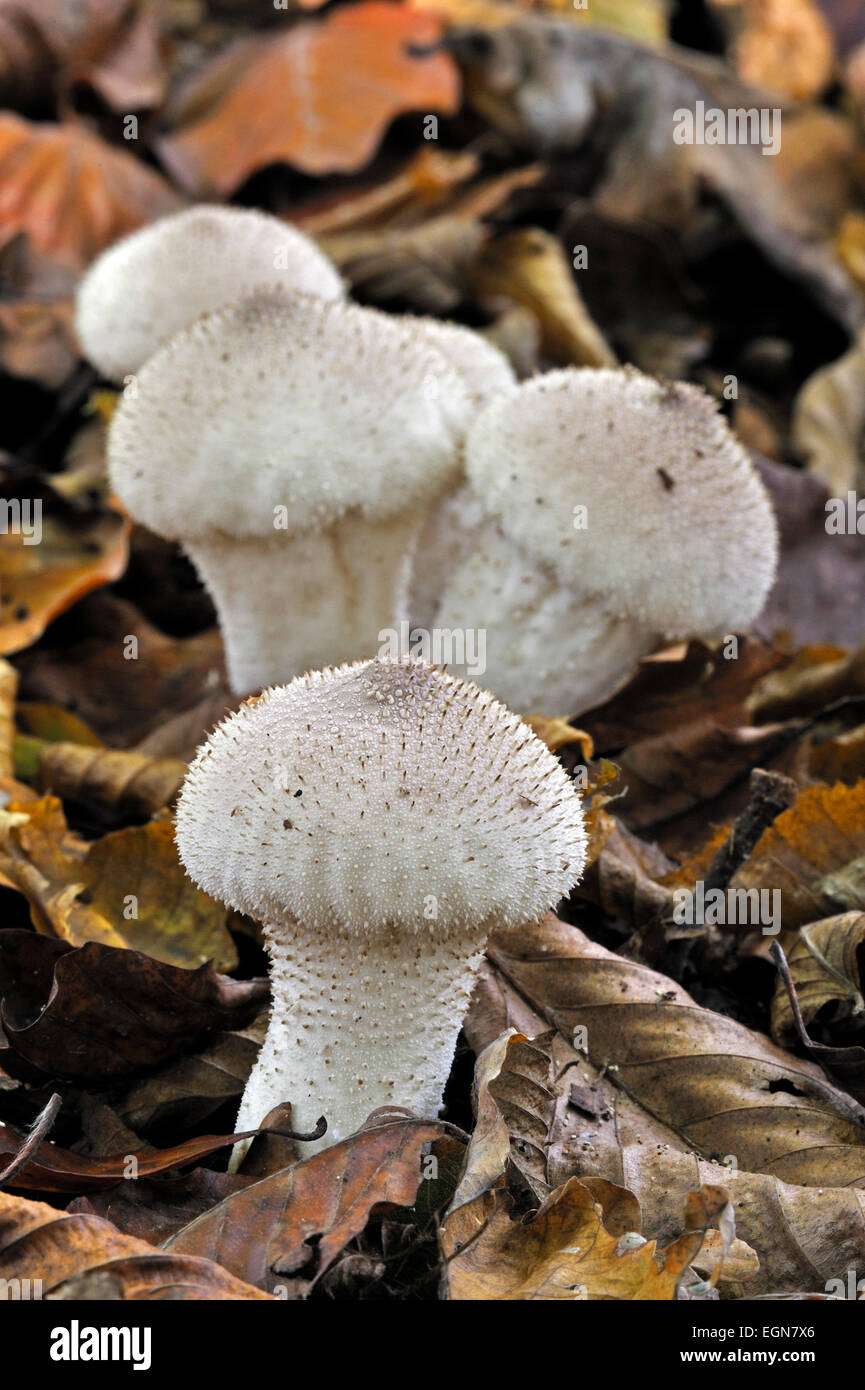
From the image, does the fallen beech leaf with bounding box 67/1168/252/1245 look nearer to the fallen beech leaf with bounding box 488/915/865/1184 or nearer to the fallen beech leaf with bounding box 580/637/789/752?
the fallen beech leaf with bounding box 488/915/865/1184

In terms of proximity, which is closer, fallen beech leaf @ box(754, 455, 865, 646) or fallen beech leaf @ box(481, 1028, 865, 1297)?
fallen beech leaf @ box(481, 1028, 865, 1297)

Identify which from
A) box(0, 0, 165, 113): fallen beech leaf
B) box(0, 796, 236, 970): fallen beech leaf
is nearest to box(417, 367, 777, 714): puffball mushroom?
box(0, 796, 236, 970): fallen beech leaf

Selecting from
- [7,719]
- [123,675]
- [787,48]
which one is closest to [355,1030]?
[7,719]

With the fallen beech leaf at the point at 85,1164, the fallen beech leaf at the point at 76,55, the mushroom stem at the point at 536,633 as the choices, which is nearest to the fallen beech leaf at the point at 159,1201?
the fallen beech leaf at the point at 85,1164

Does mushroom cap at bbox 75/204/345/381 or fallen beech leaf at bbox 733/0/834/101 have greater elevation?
fallen beech leaf at bbox 733/0/834/101

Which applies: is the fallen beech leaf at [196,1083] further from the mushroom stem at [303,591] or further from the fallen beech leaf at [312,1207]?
the mushroom stem at [303,591]

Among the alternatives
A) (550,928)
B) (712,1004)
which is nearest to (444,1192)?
(550,928)
